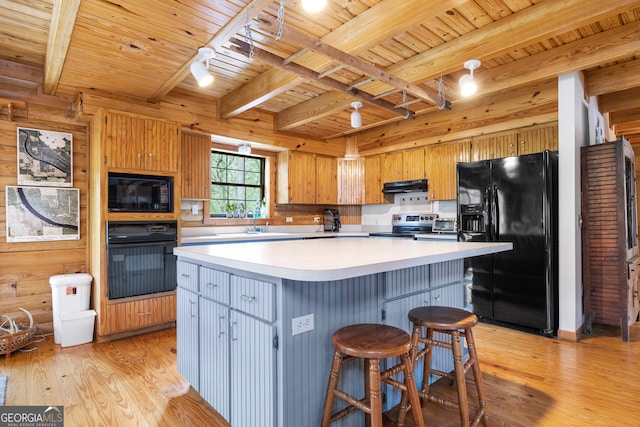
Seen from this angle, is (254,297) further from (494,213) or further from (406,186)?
(406,186)

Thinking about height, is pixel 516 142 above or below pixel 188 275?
above

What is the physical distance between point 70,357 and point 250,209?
113 inches

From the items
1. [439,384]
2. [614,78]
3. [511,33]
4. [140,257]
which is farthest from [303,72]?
[614,78]

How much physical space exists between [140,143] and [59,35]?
3.88ft

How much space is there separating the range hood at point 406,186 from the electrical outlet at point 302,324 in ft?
12.5

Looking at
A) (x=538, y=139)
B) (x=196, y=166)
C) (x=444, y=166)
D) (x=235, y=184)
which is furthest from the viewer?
(x=235, y=184)

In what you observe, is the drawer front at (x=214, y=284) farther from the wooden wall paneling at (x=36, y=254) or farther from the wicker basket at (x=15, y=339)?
the wooden wall paneling at (x=36, y=254)

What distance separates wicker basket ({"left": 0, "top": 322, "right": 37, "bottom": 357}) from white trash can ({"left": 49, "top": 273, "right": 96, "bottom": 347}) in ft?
0.62

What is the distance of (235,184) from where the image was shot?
509 cm

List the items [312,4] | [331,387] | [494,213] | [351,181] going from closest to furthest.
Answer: [331,387]
[312,4]
[494,213]
[351,181]

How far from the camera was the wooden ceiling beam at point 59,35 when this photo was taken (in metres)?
2.09

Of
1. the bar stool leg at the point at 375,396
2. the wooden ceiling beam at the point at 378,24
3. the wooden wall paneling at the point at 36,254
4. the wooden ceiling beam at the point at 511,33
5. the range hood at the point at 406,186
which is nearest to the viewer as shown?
the bar stool leg at the point at 375,396

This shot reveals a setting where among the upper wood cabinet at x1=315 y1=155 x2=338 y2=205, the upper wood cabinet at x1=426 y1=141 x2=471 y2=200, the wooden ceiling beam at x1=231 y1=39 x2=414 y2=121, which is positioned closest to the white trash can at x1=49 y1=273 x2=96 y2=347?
the wooden ceiling beam at x1=231 y1=39 x2=414 y2=121

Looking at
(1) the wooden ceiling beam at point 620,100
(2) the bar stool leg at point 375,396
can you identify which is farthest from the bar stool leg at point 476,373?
(1) the wooden ceiling beam at point 620,100
